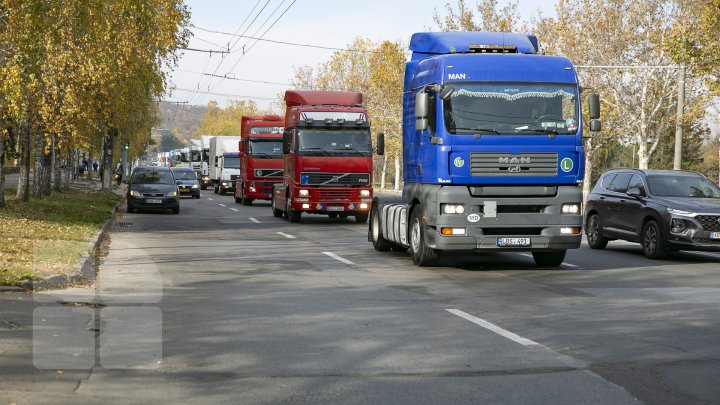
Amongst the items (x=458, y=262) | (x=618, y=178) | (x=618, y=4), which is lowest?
(x=458, y=262)

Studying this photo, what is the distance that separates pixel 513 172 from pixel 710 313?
4.56 meters

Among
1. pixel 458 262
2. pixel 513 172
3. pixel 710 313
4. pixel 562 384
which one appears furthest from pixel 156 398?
pixel 458 262

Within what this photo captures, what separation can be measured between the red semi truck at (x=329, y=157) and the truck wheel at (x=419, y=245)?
11001mm

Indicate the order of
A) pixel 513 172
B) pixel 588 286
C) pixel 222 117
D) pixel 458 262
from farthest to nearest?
1. pixel 222 117
2. pixel 458 262
3. pixel 513 172
4. pixel 588 286

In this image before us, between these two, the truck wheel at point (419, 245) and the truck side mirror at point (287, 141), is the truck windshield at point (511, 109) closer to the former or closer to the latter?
the truck wheel at point (419, 245)

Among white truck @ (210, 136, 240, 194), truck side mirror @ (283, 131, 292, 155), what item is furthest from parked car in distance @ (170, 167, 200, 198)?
truck side mirror @ (283, 131, 292, 155)

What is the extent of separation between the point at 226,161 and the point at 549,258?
135 ft

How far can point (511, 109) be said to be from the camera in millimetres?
14594

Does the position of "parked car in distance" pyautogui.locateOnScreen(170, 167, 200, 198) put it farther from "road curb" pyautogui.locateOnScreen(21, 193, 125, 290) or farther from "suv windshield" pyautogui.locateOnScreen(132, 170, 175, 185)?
"road curb" pyautogui.locateOnScreen(21, 193, 125, 290)

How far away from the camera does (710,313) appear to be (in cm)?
1061

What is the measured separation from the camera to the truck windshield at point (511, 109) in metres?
14.5

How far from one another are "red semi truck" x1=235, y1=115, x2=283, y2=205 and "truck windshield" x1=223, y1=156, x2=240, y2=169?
1504 cm

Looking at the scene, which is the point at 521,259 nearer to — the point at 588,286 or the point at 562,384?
the point at 588,286

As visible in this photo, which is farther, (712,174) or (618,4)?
(712,174)
